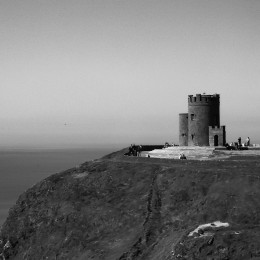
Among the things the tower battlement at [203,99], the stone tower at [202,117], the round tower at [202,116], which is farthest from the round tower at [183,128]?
the tower battlement at [203,99]

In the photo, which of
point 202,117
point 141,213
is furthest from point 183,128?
point 141,213

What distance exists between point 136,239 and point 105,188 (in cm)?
981

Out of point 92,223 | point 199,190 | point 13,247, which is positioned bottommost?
point 13,247

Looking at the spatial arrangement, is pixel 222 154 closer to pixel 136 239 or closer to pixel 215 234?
pixel 136 239

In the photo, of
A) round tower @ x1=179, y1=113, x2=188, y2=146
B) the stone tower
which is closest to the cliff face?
the stone tower

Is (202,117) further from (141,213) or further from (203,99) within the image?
(141,213)

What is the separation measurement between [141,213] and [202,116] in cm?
3949

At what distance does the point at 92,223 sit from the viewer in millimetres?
40906

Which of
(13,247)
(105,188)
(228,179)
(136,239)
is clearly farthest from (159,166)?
(13,247)

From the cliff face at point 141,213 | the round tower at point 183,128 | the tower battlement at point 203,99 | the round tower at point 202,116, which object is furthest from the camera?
the round tower at point 183,128

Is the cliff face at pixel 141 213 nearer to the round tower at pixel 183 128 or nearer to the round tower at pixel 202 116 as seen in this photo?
the round tower at pixel 202 116

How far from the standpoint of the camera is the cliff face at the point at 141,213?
101ft

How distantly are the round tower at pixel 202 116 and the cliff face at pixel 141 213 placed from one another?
1054 inches

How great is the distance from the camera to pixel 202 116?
76.4 metres
